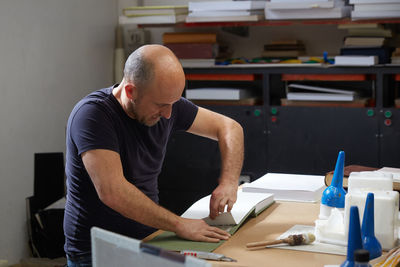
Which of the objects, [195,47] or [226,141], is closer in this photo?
[226,141]

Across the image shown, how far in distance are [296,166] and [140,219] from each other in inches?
84.2

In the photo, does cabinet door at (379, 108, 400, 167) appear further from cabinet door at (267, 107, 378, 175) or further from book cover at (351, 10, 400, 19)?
book cover at (351, 10, 400, 19)

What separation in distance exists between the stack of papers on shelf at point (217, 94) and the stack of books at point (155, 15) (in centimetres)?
47

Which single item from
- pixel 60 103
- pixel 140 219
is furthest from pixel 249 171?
pixel 140 219

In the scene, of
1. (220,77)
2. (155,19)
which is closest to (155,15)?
(155,19)

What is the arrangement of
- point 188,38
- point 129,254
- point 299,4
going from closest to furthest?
point 129,254 < point 299,4 < point 188,38

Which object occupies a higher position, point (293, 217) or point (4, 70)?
point (4, 70)

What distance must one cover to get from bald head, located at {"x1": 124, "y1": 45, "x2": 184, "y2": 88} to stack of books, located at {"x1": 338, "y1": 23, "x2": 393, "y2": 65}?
2008 mm

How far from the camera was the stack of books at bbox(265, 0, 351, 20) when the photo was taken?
11.9 ft

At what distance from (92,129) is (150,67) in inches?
10.0

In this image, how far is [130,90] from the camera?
6.35 feet

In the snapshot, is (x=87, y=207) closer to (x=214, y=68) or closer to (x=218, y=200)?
(x=218, y=200)

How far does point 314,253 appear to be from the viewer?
168 cm

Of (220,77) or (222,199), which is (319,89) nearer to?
(220,77)
